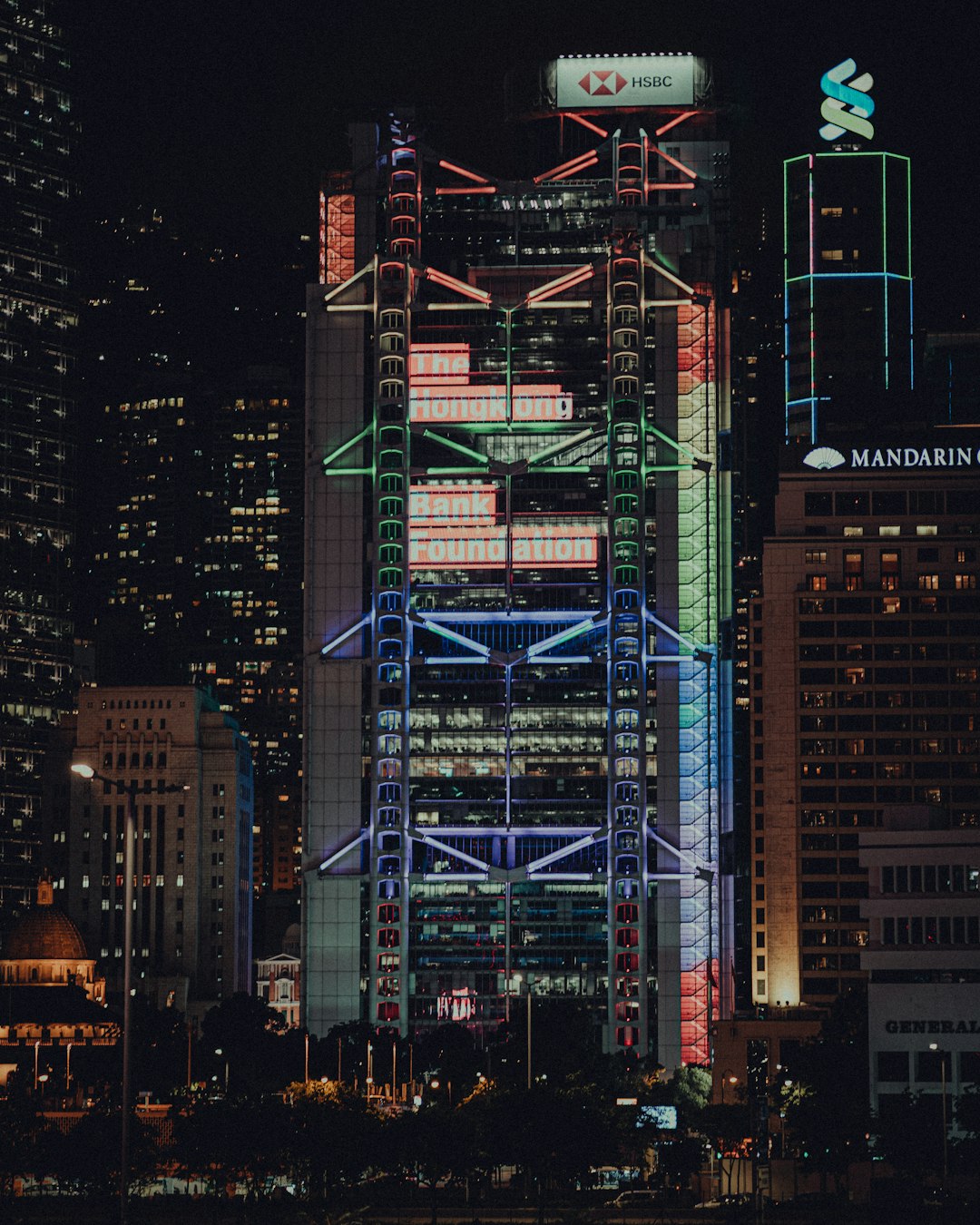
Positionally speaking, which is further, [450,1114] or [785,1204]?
[450,1114]

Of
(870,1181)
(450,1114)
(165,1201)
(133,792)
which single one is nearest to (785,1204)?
(870,1181)

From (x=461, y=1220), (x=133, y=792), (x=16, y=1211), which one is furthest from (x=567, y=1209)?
(x=133, y=792)

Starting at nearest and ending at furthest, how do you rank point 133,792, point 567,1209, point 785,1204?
1. point 133,792
2. point 567,1209
3. point 785,1204

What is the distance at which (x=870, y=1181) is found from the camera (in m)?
193

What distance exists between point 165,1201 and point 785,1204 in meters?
41.5

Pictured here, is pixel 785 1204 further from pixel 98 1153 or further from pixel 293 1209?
pixel 98 1153

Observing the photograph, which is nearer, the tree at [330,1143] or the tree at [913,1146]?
the tree at [330,1143]

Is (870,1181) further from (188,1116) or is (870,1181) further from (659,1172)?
(188,1116)

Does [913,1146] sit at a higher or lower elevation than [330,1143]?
lower

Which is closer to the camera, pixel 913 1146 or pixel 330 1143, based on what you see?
pixel 330 1143

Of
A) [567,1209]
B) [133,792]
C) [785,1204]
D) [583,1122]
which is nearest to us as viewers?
[133,792]

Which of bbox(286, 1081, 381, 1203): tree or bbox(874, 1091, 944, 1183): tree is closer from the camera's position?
bbox(286, 1081, 381, 1203): tree

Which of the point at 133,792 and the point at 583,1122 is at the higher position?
the point at 133,792

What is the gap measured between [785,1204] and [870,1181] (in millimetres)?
16496
